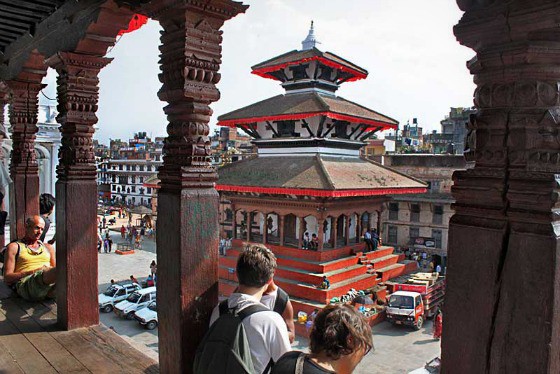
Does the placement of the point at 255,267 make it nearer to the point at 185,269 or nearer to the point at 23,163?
the point at 185,269

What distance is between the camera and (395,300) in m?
14.0

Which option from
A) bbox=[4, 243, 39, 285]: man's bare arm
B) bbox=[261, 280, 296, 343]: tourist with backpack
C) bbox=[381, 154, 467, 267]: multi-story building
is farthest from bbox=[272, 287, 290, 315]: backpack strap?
→ bbox=[381, 154, 467, 267]: multi-story building

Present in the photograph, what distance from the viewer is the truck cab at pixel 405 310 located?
13.6 meters

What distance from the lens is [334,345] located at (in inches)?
68.9

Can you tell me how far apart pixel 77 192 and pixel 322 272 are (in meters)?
11.2

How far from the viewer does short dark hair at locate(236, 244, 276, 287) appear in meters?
2.36

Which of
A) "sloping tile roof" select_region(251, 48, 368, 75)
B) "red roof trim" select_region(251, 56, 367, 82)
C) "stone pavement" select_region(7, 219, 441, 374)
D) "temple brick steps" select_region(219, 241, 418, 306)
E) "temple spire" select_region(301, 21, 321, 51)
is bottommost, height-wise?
"stone pavement" select_region(7, 219, 441, 374)

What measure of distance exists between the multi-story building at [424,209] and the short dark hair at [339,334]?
24.0m

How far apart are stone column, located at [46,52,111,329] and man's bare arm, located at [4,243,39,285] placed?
662 mm

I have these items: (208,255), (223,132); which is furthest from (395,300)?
(223,132)

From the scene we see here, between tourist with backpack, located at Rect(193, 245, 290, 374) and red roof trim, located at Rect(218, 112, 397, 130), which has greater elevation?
red roof trim, located at Rect(218, 112, 397, 130)

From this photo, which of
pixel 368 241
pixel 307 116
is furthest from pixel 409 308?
pixel 307 116

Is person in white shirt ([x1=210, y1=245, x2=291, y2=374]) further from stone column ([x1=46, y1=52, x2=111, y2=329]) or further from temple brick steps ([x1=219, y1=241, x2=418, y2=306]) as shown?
temple brick steps ([x1=219, y1=241, x2=418, y2=306])

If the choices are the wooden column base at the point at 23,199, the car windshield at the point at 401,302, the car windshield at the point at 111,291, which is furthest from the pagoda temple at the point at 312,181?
the wooden column base at the point at 23,199
